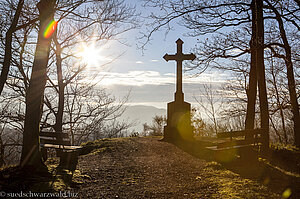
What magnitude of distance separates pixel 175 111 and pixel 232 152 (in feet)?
18.8

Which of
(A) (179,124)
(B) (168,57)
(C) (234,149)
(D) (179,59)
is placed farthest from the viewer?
(B) (168,57)

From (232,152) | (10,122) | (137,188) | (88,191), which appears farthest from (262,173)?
(10,122)

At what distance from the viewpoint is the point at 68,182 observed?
5121mm

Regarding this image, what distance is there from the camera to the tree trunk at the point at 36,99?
556cm

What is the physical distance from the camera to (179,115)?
12570 mm

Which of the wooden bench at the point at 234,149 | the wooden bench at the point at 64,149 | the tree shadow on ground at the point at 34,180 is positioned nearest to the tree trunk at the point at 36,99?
the tree shadow on ground at the point at 34,180

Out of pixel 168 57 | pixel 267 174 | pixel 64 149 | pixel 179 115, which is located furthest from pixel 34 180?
pixel 168 57

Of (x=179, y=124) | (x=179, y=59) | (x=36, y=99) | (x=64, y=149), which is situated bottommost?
(x=64, y=149)

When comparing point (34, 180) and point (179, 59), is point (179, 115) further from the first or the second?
point (34, 180)

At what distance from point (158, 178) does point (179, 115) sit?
688 cm

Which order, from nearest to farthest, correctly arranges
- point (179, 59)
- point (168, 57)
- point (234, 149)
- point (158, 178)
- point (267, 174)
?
point (267, 174) → point (158, 178) → point (234, 149) → point (179, 59) → point (168, 57)

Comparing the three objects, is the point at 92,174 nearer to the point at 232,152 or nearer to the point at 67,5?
the point at 232,152

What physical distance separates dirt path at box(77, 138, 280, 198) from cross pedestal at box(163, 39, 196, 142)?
335 cm

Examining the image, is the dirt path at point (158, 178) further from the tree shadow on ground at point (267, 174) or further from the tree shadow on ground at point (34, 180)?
the tree shadow on ground at point (34, 180)
